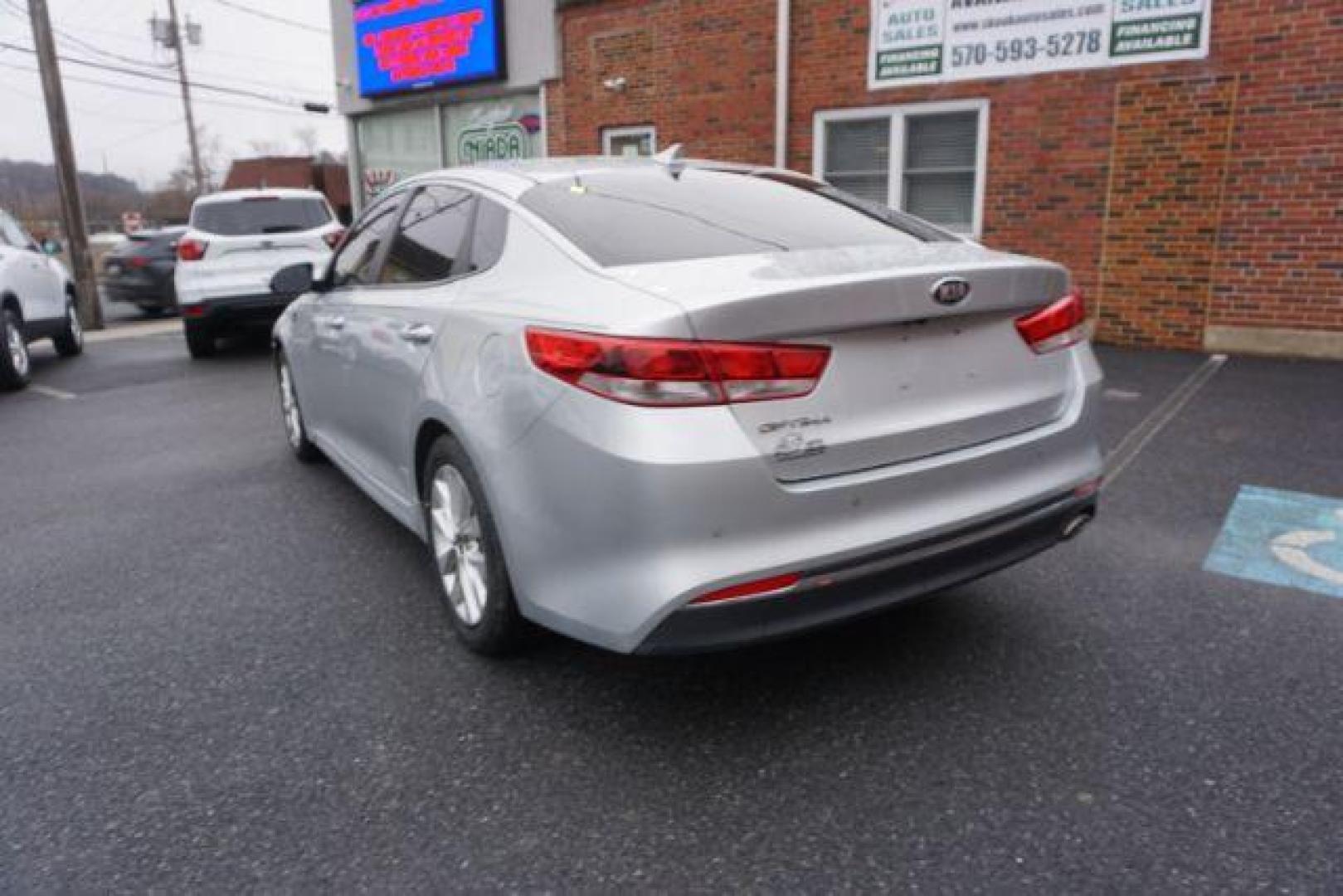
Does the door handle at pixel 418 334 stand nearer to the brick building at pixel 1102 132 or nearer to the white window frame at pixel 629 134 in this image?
the brick building at pixel 1102 132

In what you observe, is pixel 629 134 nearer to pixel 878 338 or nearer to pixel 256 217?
pixel 256 217

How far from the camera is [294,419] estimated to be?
568cm

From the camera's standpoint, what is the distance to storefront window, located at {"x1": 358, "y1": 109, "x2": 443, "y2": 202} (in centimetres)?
1590

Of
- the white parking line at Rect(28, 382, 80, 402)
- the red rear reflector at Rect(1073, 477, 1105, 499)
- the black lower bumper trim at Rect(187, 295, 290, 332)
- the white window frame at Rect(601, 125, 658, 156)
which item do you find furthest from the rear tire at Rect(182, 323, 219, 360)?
the red rear reflector at Rect(1073, 477, 1105, 499)

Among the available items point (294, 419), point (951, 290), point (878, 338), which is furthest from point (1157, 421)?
point (294, 419)

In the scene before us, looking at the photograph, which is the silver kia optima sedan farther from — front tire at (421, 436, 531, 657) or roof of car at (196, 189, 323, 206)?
roof of car at (196, 189, 323, 206)

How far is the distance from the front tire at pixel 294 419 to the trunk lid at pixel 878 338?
3547 mm

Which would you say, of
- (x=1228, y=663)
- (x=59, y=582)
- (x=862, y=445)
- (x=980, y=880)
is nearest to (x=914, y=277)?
(x=862, y=445)

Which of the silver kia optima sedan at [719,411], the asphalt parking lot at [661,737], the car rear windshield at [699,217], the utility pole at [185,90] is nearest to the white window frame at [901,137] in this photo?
the asphalt parking lot at [661,737]

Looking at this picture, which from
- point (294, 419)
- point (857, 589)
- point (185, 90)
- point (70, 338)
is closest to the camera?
point (857, 589)

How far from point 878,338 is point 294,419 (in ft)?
13.8

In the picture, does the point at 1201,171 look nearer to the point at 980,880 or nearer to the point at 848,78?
the point at 848,78

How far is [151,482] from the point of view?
5.54m

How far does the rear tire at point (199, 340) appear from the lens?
1035 centimetres
